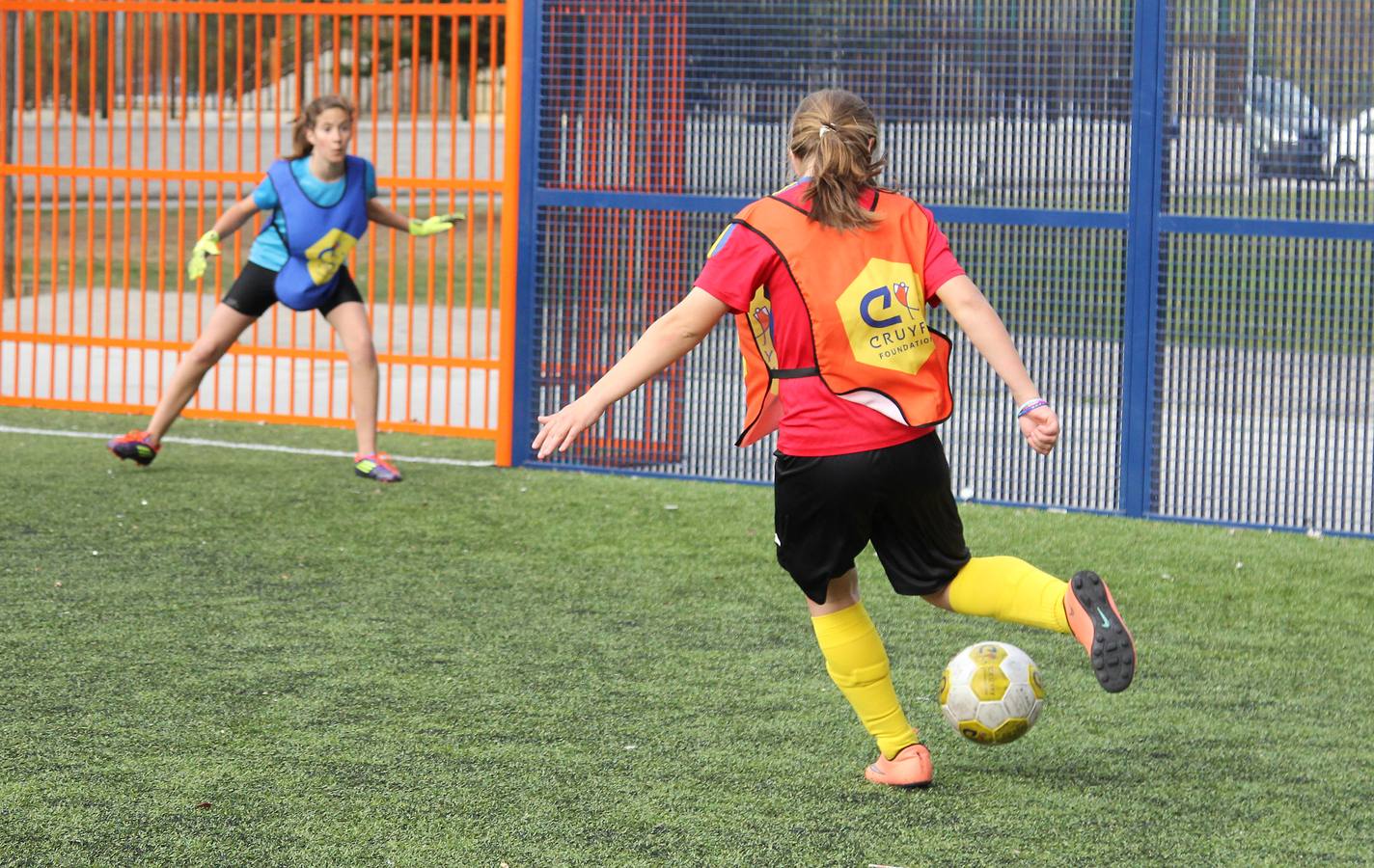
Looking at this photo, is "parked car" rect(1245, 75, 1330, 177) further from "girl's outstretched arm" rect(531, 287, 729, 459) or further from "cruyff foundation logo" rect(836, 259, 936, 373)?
"girl's outstretched arm" rect(531, 287, 729, 459)

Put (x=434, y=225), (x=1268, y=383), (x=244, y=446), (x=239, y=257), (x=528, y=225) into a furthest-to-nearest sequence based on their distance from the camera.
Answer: (x=239, y=257), (x=244, y=446), (x=528, y=225), (x=434, y=225), (x=1268, y=383)

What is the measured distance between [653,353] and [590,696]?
142 cm

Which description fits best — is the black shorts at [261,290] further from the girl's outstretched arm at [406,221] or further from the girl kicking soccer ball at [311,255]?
the girl's outstretched arm at [406,221]

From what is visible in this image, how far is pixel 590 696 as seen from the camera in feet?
16.6

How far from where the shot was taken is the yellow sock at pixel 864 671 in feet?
14.0

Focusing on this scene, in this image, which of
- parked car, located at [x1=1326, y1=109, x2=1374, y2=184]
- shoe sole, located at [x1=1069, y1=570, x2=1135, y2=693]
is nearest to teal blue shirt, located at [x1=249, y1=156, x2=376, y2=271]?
parked car, located at [x1=1326, y1=109, x2=1374, y2=184]

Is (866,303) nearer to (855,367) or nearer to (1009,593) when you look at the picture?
(855,367)

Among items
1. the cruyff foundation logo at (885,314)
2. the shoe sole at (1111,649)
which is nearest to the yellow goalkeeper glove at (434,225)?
the cruyff foundation logo at (885,314)

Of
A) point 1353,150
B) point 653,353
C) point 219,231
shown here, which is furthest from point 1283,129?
point 219,231

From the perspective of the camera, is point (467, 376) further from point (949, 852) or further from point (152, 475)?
point (949, 852)

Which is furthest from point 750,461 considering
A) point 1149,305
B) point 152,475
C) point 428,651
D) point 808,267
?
point 808,267

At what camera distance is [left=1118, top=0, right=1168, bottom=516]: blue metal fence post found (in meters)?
7.61

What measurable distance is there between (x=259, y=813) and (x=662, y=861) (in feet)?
2.97

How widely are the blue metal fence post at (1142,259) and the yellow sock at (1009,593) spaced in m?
3.72
